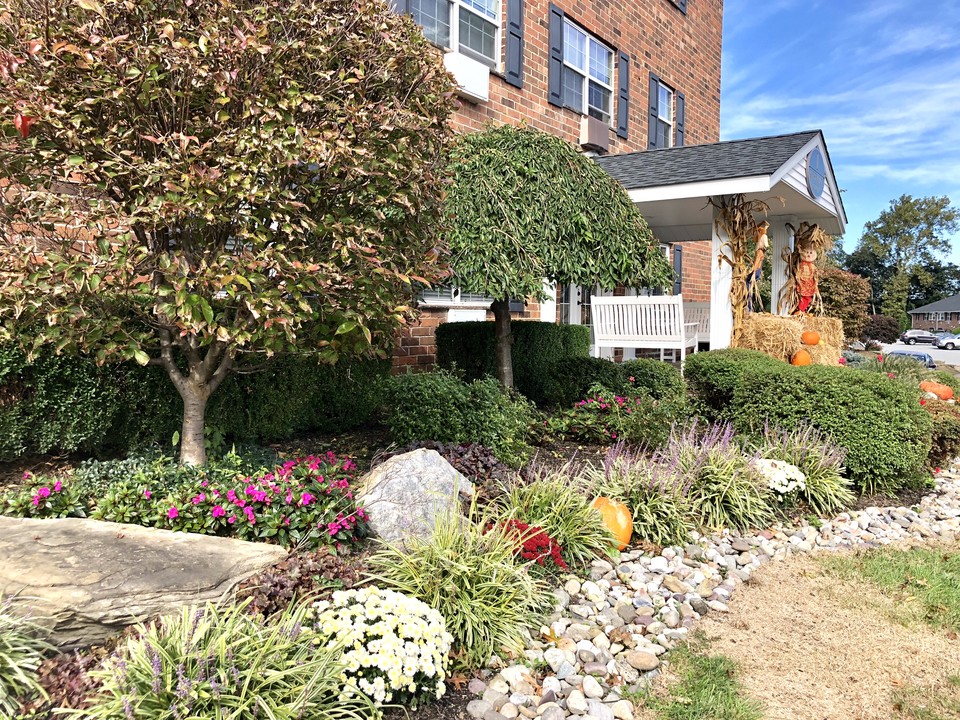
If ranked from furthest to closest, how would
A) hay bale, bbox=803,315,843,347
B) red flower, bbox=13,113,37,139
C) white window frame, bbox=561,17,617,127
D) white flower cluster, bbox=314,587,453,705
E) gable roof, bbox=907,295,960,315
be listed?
gable roof, bbox=907,295,960,315 → white window frame, bbox=561,17,617,127 → hay bale, bbox=803,315,843,347 → red flower, bbox=13,113,37,139 → white flower cluster, bbox=314,587,453,705

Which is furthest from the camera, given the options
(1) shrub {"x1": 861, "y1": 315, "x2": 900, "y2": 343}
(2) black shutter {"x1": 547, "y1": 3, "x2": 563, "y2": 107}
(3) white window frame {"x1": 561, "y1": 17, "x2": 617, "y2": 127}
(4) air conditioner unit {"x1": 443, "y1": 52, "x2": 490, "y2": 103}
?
(1) shrub {"x1": 861, "y1": 315, "x2": 900, "y2": 343}

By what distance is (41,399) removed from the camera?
393 centimetres

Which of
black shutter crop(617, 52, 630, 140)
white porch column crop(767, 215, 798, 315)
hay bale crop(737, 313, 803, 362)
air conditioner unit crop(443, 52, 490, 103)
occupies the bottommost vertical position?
hay bale crop(737, 313, 803, 362)

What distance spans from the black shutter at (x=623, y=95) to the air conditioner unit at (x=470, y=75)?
13.9 feet

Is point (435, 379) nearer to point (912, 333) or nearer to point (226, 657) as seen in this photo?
point (226, 657)

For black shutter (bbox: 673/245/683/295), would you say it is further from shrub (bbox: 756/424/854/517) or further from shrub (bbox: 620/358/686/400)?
shrub (bbox: 756/424/854/517)

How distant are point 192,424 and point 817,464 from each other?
4419 millimetres

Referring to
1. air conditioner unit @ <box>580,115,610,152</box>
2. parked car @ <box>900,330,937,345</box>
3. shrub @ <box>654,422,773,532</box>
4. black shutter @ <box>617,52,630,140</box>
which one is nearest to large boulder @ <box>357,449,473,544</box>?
shrub @ <box>654,422,773,532</box>

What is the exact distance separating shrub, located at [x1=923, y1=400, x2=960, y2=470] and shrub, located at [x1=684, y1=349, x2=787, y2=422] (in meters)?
1.45

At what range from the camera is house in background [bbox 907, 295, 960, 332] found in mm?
56344

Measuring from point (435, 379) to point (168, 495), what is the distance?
255cm

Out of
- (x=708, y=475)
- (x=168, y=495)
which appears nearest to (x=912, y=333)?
(x=708, y=475)

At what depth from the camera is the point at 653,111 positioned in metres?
13.4

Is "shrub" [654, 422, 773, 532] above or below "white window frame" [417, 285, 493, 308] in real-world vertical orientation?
below
